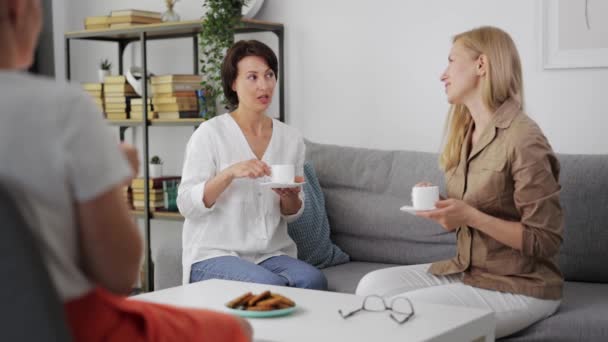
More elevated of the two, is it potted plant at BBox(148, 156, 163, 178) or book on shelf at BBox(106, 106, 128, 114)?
book on shelf at BBox(106, 106, 128, 114)

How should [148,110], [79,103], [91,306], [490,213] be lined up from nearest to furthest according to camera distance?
[79,103]
[91,306]
[490,213]
[148,110]

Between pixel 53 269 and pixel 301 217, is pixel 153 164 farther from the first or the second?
pixel 53 269

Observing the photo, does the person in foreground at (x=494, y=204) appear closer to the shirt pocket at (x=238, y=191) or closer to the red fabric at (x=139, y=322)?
the shirt pocket at (x=238, y=191)

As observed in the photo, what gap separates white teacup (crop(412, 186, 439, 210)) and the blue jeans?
707mm

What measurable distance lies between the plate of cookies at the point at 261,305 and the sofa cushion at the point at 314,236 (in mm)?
1108

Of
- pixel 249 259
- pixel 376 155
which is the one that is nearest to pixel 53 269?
pixel 249 259

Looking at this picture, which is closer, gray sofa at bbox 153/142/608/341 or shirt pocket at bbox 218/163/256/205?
gray sofa at bbox 153/142/608/341

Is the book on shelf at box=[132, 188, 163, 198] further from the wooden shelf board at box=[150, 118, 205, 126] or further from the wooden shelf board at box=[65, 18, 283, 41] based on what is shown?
the wooden shelf board at box=[65, 18, 283, 41]

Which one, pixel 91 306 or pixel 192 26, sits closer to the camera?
pixel 91 306

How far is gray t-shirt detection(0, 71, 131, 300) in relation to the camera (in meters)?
1.06

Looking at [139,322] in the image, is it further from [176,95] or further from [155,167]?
[155,167]

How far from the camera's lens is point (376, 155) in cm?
365

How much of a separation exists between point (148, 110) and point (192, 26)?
0.56m

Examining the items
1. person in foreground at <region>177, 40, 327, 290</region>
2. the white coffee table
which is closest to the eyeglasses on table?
the white coffee table
